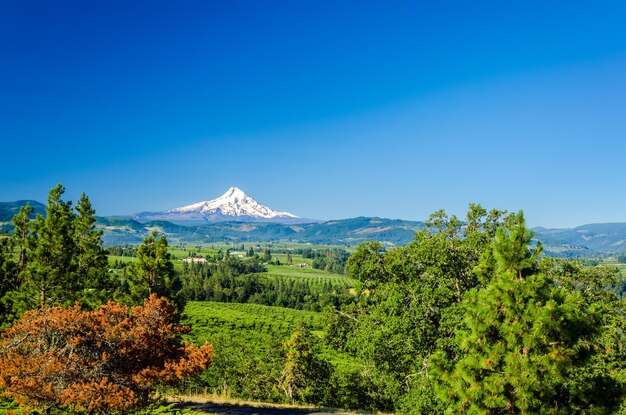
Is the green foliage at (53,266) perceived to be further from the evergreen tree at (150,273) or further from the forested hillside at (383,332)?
the evergreen tree at (150,273)

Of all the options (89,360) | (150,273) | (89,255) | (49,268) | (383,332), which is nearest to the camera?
(89,360)

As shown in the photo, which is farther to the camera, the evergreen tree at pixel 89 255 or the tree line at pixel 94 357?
the evergreen tree at pixel 89 255

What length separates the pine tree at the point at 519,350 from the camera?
31.8 ft

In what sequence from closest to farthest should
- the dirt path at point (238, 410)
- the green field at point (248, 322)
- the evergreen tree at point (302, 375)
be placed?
the dirt path at point (238, 410), the evergreen tree at point (302, 375), the green field at point (248, 322)

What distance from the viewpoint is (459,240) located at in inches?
827

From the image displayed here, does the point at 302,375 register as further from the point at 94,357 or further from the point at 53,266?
the point at 94,357

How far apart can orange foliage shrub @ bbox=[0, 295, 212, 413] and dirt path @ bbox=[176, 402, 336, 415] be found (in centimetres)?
775

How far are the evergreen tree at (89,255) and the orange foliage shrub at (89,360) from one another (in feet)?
71.9

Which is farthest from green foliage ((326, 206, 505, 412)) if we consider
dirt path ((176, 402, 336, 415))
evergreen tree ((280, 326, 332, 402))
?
evergreen tree ((280, 326, 332, 402))

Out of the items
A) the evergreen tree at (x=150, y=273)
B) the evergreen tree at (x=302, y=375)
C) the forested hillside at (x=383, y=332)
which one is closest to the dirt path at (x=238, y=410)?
the forested hillside at (x=383, y=332)

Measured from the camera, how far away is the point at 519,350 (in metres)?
10.1

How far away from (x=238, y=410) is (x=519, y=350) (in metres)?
14.7

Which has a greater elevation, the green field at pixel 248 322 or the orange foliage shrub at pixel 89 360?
the orange foliage shrub at pixel 89 360

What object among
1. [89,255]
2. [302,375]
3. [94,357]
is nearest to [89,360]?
[94,357]
